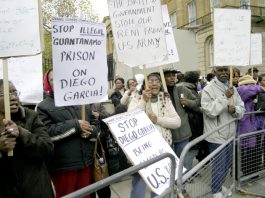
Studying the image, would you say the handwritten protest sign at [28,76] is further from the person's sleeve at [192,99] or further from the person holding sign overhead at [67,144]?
the person's sleeve at [192,99]

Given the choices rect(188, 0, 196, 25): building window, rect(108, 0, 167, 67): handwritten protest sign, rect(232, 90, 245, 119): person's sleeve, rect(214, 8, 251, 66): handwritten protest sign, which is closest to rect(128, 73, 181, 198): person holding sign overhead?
rect(108, 0, 167, 67): handwritten protest sign

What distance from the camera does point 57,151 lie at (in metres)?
3.32

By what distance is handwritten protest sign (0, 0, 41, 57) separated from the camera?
2773mm

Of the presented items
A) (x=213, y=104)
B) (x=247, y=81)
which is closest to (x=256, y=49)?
(x=247, y=81)

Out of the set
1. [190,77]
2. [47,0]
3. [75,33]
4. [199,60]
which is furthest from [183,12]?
[75,33]

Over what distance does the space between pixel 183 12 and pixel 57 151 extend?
29.9 meters

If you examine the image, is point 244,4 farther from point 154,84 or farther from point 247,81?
point 154,84

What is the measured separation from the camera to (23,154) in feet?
8.77

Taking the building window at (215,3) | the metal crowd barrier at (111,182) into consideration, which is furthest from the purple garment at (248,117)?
the building window at (215,3)

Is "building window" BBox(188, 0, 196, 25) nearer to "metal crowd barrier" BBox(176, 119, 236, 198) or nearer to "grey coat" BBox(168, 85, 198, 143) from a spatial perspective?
"grey coat" BBox(168, 85, 198, 143)

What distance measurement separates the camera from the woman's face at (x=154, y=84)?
410 cm

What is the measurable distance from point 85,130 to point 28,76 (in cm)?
151

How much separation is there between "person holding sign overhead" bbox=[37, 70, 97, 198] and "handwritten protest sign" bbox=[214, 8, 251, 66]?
7.52 feet

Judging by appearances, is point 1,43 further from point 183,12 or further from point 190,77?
point 183,12
